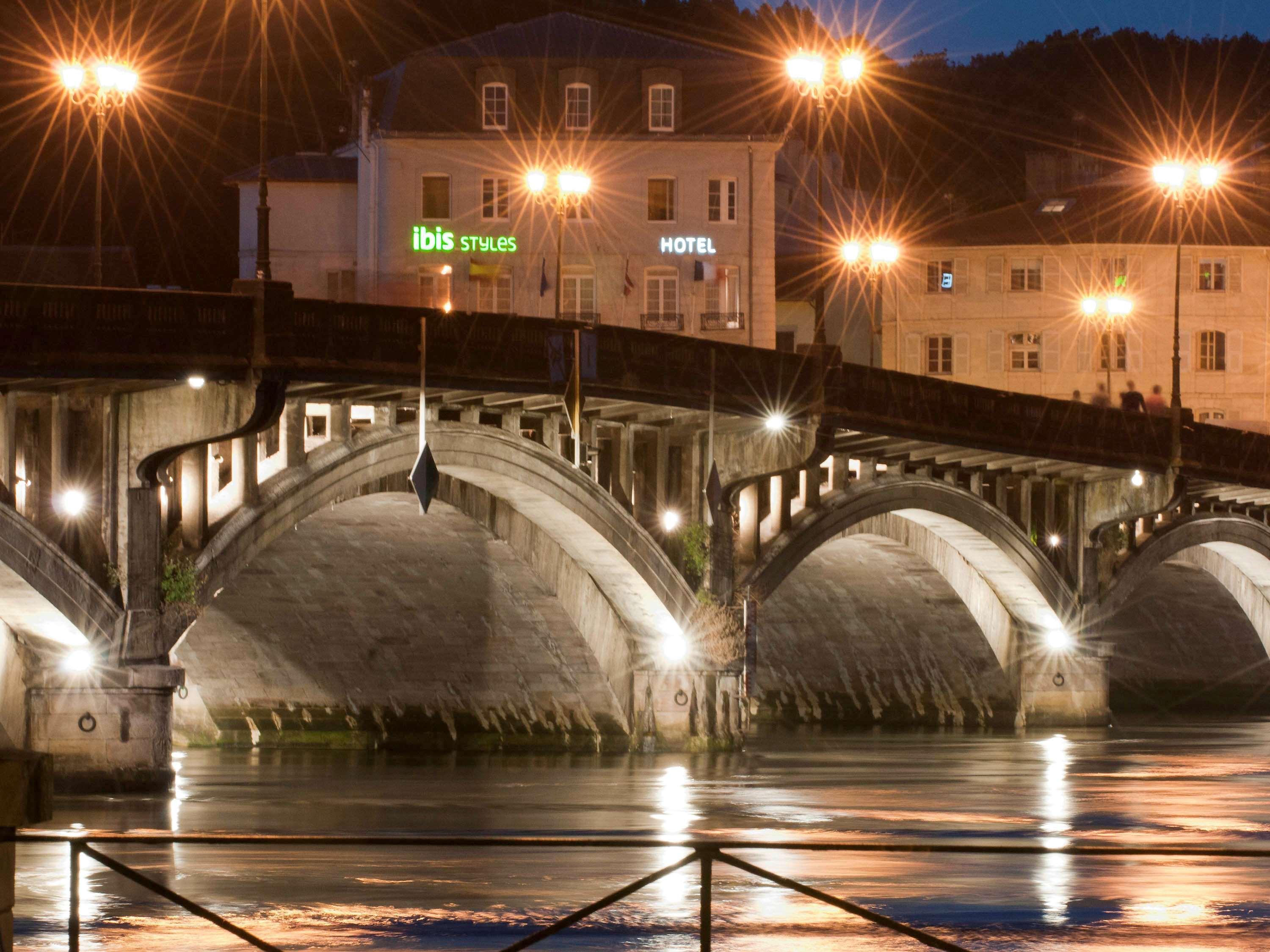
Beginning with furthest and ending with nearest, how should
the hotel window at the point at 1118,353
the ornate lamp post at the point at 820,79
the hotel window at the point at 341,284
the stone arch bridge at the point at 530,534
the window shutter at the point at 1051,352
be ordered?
the hotel window at the point at 1118,353, the window shutter at the point at 1051,352, the hotel window at the point at 341,284, the ornate lamp post at the point at 820,79, the stone arch bridge at the point at 530,534

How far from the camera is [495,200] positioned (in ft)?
258

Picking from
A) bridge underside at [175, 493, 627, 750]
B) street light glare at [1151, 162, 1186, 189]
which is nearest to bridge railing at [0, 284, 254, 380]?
bridge underside at [175, 493, 627, 750]

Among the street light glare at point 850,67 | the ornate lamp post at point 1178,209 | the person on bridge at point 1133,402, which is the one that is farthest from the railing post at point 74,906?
the person on bridge at point 1133,402

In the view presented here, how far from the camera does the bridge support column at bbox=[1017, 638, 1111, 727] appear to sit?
6638 cm

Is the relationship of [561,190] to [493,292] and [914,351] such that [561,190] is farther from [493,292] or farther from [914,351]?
[914,351]

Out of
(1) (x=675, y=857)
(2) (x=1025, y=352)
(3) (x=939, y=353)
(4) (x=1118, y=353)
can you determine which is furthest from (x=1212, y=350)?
(1) (x=675, y=857)

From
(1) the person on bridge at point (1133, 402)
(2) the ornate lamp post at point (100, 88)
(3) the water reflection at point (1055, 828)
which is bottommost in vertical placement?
(3) the water reflection at point (1055, 828)

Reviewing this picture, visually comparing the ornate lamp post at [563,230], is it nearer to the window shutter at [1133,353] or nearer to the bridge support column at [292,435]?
the bridge support column at [292,435]

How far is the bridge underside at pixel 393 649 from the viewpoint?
48.9 meters

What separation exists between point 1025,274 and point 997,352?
11.0 ft

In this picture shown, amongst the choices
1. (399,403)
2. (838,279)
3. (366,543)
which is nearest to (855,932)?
(399,403)

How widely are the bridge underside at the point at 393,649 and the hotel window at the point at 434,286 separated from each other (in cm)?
2290

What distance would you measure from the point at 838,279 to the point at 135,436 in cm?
6174

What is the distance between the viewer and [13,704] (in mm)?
35906
